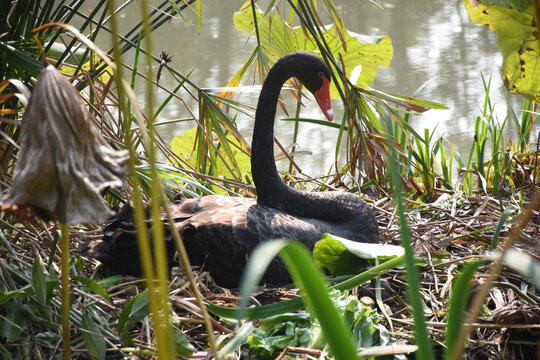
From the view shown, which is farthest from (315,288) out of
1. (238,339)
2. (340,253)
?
(340,253)

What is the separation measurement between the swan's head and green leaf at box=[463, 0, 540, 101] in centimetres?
65

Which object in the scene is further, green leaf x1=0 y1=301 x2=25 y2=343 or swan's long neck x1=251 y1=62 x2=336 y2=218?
swan's long neck x1=251 y1=62 x2=336 y2=218

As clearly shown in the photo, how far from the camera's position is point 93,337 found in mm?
1117

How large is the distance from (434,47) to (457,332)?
5321 millimetres

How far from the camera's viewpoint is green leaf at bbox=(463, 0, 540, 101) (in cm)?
138

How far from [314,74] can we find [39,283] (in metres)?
1.22

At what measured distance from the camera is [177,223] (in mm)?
1695

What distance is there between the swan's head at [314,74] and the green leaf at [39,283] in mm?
1159

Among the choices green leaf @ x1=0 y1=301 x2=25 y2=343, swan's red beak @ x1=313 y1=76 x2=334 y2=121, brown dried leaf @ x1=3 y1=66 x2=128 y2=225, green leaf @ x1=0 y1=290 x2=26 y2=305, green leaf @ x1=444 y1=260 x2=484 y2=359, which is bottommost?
green leaf @ x1=0 y1=301 x2=25 y2=343

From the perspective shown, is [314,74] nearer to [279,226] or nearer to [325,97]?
[325,97]

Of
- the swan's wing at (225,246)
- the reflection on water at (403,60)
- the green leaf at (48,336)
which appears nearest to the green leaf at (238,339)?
the green leaf at (48,336)

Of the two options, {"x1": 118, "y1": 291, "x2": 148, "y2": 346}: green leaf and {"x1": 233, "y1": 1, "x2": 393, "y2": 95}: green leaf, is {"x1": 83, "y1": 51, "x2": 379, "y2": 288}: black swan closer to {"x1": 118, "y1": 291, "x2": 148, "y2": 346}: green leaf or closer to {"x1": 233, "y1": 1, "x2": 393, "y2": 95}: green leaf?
{"x1": 118, "y1": 291, "x2": 148, "y2": 346}: green leaf

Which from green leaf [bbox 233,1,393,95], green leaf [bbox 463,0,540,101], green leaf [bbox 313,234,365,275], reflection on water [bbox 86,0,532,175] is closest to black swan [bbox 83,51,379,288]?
green leaf [bbox 313,234,365,275]

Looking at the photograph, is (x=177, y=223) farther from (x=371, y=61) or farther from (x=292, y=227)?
(x=371, y=61)
